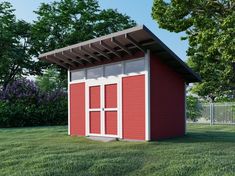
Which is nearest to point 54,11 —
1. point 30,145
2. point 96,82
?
point 96,82

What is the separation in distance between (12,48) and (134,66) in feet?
74.0

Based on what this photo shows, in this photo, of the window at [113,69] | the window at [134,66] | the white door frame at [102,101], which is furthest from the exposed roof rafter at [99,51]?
the window at [134,66]

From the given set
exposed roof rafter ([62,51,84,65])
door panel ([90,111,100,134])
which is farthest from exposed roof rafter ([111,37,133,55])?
exposed roof rafter ([62,51,84,65])

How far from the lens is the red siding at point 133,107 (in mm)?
11820

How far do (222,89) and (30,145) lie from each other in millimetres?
22714

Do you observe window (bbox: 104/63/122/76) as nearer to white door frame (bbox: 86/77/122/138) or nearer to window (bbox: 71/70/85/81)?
white door frame (bbox: 86/77/122/138)

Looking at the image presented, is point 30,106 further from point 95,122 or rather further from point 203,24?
point 203,24

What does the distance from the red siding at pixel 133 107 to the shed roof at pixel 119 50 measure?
999 mm

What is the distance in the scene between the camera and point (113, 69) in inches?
512

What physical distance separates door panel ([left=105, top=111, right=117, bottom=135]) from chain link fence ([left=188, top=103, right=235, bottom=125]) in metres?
14.6

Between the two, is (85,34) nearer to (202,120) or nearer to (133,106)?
(202,120)

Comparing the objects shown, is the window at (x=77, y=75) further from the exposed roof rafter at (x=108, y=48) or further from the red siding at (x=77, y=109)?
the exposed roof rafter at (x=108, y=48)

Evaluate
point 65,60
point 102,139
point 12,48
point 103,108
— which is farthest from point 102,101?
point 12,48

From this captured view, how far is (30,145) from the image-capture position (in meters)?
11.0
